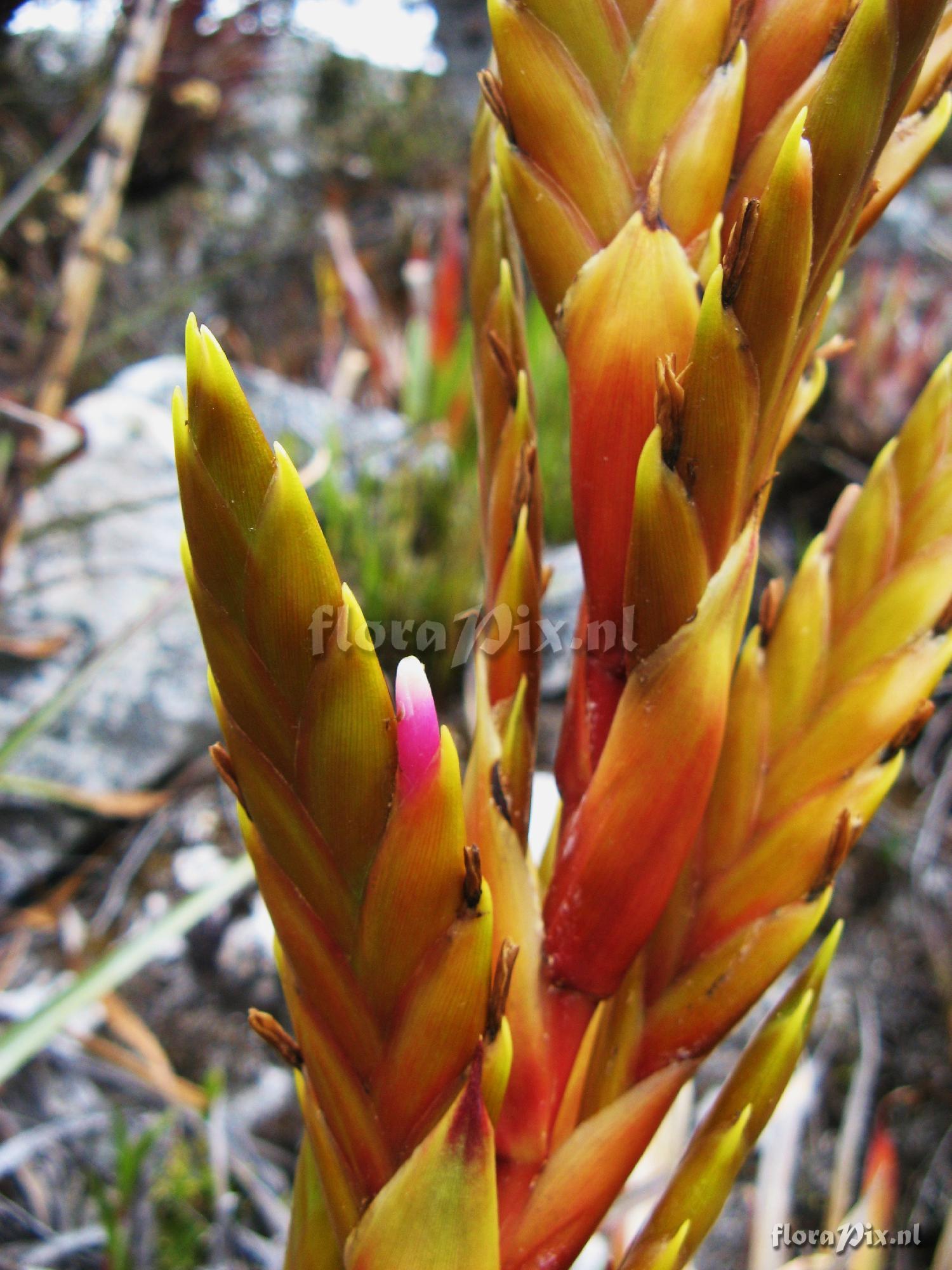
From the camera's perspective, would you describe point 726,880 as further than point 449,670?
No

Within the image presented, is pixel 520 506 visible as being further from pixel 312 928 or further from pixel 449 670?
pixel 449 670

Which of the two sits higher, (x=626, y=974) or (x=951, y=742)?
(x=951, y=742)

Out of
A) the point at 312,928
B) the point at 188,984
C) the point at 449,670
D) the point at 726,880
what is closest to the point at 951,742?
the point at 449,670

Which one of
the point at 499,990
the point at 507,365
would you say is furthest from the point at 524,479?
the point at 499,990

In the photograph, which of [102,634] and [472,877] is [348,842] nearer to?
[472,877]

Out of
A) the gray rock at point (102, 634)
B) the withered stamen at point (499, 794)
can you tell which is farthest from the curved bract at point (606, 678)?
the gray rock at point (102, 634)

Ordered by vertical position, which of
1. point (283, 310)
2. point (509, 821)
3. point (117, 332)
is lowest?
point (509, 821)

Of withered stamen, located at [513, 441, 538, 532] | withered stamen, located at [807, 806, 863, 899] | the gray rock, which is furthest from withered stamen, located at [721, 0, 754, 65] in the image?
the gray rock
